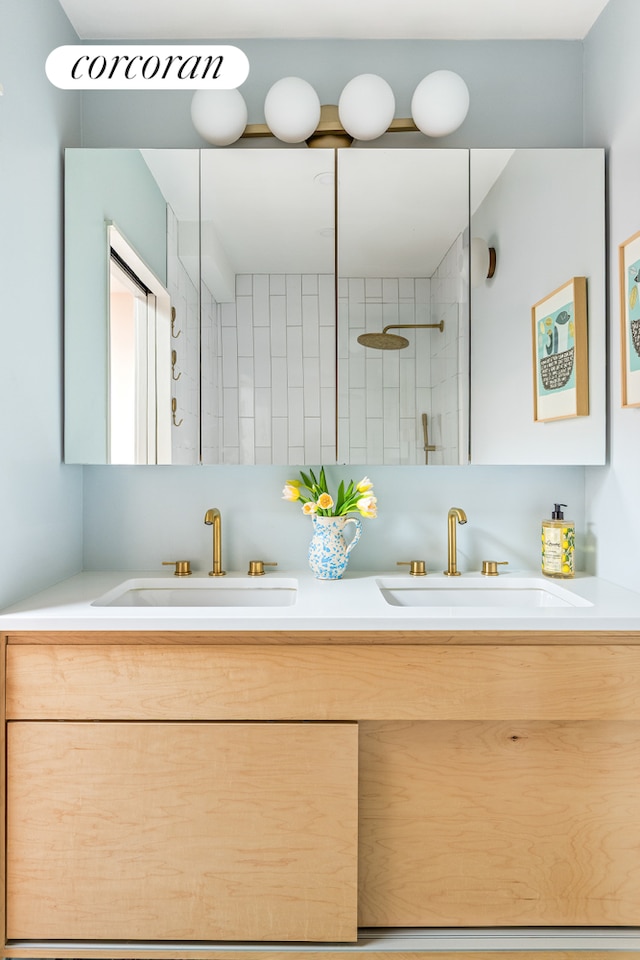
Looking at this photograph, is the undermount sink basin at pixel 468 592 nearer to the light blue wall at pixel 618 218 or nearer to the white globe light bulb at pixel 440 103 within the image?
the light blue wall at pixel 618 218

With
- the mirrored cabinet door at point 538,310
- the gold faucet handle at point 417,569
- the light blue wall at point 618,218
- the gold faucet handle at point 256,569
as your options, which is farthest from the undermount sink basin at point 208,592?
the light blue wall at point 618,218

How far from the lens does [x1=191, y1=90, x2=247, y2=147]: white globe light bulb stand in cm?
180

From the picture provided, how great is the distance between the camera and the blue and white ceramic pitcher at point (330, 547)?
1805mm

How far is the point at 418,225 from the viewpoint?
6.04ft

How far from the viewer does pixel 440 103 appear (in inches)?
70.6

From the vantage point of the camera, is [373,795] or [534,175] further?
[534,175]

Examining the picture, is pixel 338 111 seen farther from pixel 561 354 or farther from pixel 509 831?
pixel 509 831

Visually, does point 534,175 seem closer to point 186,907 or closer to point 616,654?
point 616,654

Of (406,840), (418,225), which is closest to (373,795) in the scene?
(406,840)

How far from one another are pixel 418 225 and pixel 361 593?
1062mm

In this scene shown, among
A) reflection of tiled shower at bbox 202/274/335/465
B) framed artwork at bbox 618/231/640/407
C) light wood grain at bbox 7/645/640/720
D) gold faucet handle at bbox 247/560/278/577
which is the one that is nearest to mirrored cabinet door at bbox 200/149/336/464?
reflection of tiled shower at bbox 202/274/335/465

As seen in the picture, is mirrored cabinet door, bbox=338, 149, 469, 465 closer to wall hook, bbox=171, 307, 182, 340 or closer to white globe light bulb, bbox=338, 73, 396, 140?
white globe light bulb, bbox=338, 73, 396, 140

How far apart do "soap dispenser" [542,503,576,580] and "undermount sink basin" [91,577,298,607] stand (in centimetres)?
75

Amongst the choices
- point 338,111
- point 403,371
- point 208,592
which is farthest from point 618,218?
point 208,592
